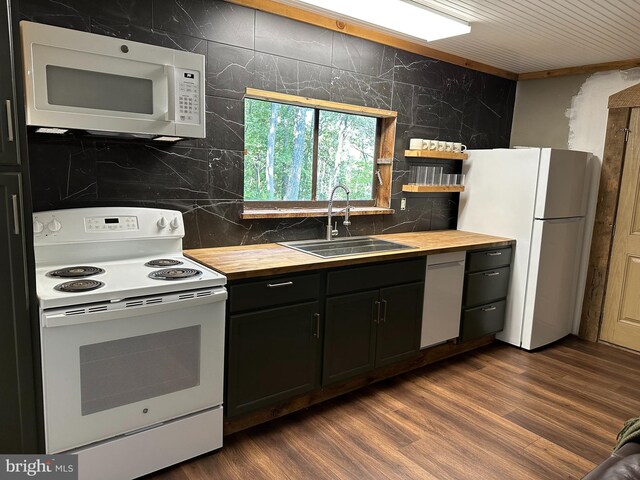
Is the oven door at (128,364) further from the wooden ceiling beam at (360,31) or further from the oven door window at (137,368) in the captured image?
the wooden ceiling beam at (360,31)

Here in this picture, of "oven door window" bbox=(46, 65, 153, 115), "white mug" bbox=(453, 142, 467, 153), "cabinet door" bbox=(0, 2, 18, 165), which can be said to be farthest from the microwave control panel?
"white mug" bbox=(453, 142, 467, 153)

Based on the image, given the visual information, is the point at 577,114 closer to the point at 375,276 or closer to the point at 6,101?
the point at 375,276

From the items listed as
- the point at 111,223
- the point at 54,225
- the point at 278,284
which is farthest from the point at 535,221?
the point at 54,225

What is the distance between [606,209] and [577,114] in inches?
34.8

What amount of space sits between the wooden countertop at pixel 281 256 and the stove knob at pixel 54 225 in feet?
2.13

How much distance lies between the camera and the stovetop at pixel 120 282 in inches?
68.0

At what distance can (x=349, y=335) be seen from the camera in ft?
8.93

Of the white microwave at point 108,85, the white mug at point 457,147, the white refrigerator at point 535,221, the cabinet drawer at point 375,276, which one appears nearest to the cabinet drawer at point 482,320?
the white refrigerator at point 535,221

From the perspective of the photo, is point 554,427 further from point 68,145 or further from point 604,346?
point 68,145

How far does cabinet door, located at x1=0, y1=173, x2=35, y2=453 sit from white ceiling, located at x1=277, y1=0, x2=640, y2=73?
1917mm

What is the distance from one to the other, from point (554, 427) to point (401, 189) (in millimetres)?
1980

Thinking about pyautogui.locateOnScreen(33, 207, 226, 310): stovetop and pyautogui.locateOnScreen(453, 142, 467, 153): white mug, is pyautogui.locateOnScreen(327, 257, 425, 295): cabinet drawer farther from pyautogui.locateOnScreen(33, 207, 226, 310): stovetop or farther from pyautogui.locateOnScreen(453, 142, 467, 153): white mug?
pyautogui.locateOnScreen(453, 142, 467, 153): white mug

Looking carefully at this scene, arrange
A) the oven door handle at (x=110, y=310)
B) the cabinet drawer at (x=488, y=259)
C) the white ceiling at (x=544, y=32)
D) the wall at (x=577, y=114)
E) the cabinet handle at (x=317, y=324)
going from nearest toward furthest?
the oven door handle at (x=110, y=310), the cabinet handle at (x=317, y=324), the white ceiling at (x=544, y=32), the cabinet drawer at (x=488, y=259), the wall at (x=577, y=114)

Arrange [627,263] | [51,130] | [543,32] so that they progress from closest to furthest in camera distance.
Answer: [51,130] < [543,32] < [627,263]
